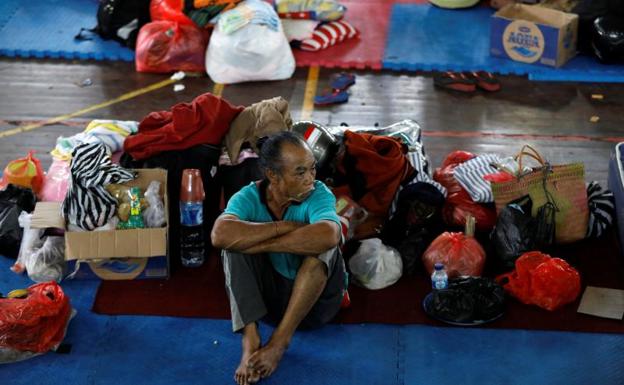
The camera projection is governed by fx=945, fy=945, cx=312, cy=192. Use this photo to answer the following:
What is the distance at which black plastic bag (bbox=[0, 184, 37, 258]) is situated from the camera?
588 centimetres

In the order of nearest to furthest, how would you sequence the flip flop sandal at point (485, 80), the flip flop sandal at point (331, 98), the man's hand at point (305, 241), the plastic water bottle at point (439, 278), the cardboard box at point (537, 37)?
1. the man's hand at point (305, 241)
2. the plastic water bottle at point (439, 278)
3. the flip flop sandal at point (331, 98)
4. the flip flop sandal at point (485, 80)
5. the cardboard box at point (537, 37)

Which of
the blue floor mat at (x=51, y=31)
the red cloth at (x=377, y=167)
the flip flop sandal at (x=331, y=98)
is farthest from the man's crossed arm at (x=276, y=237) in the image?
the blue floor mat at (x=51, y=31)

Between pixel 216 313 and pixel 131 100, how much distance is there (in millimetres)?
3360

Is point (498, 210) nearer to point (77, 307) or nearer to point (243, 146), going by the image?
point (243, 146)

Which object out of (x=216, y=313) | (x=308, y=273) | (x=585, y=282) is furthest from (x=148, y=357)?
(x=585, y=282)

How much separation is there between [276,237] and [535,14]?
5.15 m

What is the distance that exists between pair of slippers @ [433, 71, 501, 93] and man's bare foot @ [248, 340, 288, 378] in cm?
420

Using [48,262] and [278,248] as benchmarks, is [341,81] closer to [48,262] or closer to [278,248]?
[48,262]

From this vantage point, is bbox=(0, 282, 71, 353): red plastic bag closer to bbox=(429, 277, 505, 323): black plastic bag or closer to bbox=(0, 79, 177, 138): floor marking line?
bbox=(429, 277, 505, 323): black plastic bag

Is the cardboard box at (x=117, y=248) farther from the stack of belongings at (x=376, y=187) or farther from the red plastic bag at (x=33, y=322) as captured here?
the stack of belongings at (x=376, y=187)

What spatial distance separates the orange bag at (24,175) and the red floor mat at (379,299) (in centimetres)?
99

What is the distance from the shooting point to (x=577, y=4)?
892 cm

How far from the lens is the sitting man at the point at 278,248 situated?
466 centimetres

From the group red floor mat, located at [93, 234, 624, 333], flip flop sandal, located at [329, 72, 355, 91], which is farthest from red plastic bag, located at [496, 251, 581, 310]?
flip flop sandal, located at [329, 72, 355, 91]
